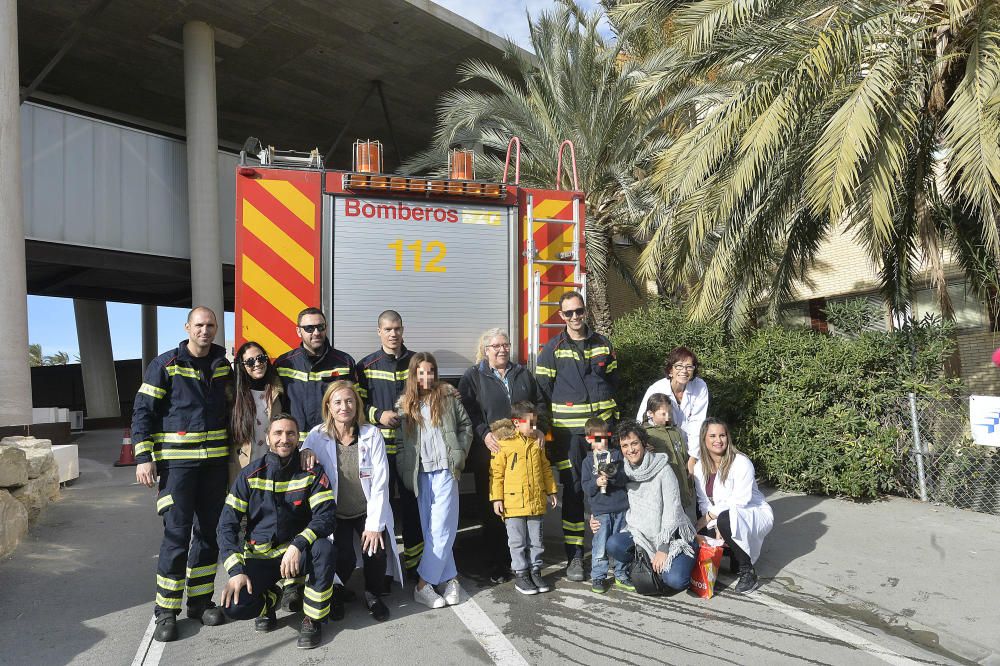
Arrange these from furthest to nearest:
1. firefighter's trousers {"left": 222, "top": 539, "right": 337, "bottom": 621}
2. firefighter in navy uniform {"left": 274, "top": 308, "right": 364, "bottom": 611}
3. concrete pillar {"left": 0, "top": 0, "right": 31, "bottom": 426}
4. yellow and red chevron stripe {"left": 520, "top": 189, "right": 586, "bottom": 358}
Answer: concrete pillar {"left": 0, "top": 0, "right": 31, "bottom": 426} < yellow and red chevron stripe {"left": 520, "top": 189, "right": 586, "bottom": 358} < firefighter in navy uniform {"left": 274, "top": 308, "right": 364, "bottom": 611} < firefighter's trousers {"left": 222, "top": 539, "right": 337, "bottom": 621}

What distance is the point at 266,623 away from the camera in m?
3.91

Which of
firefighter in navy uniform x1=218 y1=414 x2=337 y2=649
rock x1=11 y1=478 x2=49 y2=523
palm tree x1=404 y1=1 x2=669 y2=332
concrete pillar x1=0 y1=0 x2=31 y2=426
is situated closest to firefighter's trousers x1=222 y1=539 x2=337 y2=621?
firefighter in navy uniform x1=218 y1=414 x2=337 y2=649

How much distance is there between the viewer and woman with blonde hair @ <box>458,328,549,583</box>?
15.8 ft

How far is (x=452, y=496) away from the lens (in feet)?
14.8

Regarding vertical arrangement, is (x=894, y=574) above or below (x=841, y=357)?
below

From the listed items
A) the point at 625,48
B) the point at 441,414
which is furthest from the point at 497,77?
the point at 441,414

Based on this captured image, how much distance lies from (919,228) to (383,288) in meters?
5.90

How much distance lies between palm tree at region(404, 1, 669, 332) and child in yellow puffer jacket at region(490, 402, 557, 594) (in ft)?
24.8

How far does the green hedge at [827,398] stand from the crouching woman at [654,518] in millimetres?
2878

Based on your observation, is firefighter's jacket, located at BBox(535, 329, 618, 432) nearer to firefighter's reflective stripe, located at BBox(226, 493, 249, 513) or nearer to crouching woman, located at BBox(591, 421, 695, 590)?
crouching woman, located at BBox(591, 421, 695, 590)

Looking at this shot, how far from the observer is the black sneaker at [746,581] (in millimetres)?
4523

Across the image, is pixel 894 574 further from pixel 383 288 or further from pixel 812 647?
pixel 383 288

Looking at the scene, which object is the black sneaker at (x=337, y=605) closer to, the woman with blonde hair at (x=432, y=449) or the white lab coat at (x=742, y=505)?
the woman with blonde hair at (x=432, y=449)

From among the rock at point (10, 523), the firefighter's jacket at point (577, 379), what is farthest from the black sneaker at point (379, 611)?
the rock at point (10, 523)
